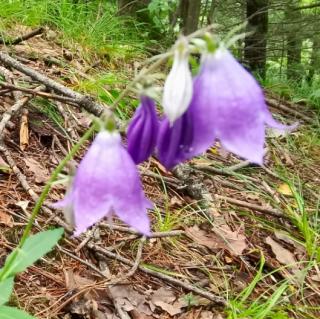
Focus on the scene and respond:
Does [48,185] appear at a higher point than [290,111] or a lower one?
higher

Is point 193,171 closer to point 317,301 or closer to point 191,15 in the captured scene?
point 317,301

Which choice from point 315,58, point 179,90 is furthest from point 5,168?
point 315,58

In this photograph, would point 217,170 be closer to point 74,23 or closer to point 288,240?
point 288,240

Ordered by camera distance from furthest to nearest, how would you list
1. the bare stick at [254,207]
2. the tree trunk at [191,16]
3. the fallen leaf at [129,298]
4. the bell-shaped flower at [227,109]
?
the tree trunk at [191,16]
the bare stick at [254,207]
the fallen leaf at [129,298]
the bell-shaped flower at [227,109]

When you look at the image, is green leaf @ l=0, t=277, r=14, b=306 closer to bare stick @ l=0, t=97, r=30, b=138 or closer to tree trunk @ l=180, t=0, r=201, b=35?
bare stick @ l=0, t=97, r=30, b=138

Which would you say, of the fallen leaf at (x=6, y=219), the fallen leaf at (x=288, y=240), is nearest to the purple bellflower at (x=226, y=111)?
the fallen leaf at (x=6, y=219)

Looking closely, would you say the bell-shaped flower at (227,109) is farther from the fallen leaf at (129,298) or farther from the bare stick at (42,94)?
the bare stick at (42,94)

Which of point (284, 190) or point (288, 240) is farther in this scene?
point (284, 190)
